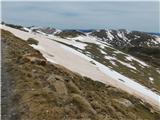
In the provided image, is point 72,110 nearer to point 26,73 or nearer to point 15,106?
point 15,106

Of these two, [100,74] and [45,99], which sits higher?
[45,99]

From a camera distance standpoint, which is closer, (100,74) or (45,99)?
(45,99)

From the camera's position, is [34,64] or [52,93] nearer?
[52,93]

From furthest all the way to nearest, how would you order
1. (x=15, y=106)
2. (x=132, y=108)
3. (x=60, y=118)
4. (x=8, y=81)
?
(x=132, y=108) < (x=8, y=81) < (x=15, y=106) < (x=60, y=118)

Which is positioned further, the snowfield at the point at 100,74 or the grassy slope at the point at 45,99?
the snowfield at the point at 100,74

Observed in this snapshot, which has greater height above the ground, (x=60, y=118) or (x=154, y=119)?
(x=60, y=118)

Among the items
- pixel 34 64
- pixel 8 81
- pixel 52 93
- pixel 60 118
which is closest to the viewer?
pixel 60 118

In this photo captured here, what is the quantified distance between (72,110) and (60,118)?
1.38m

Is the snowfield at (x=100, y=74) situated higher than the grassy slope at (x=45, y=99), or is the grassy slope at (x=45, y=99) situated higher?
the grassy slope at (x=45, y=99)

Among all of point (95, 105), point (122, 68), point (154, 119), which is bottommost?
point (122, 68)

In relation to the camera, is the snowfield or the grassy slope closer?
the grassy slope

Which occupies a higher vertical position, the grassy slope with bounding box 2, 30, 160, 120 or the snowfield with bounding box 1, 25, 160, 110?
the grassy slope with bounding box 2, 30, 160, 120

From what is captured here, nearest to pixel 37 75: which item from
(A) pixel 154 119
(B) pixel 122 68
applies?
(A) pixel 154 119

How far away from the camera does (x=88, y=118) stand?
20.7 meters
